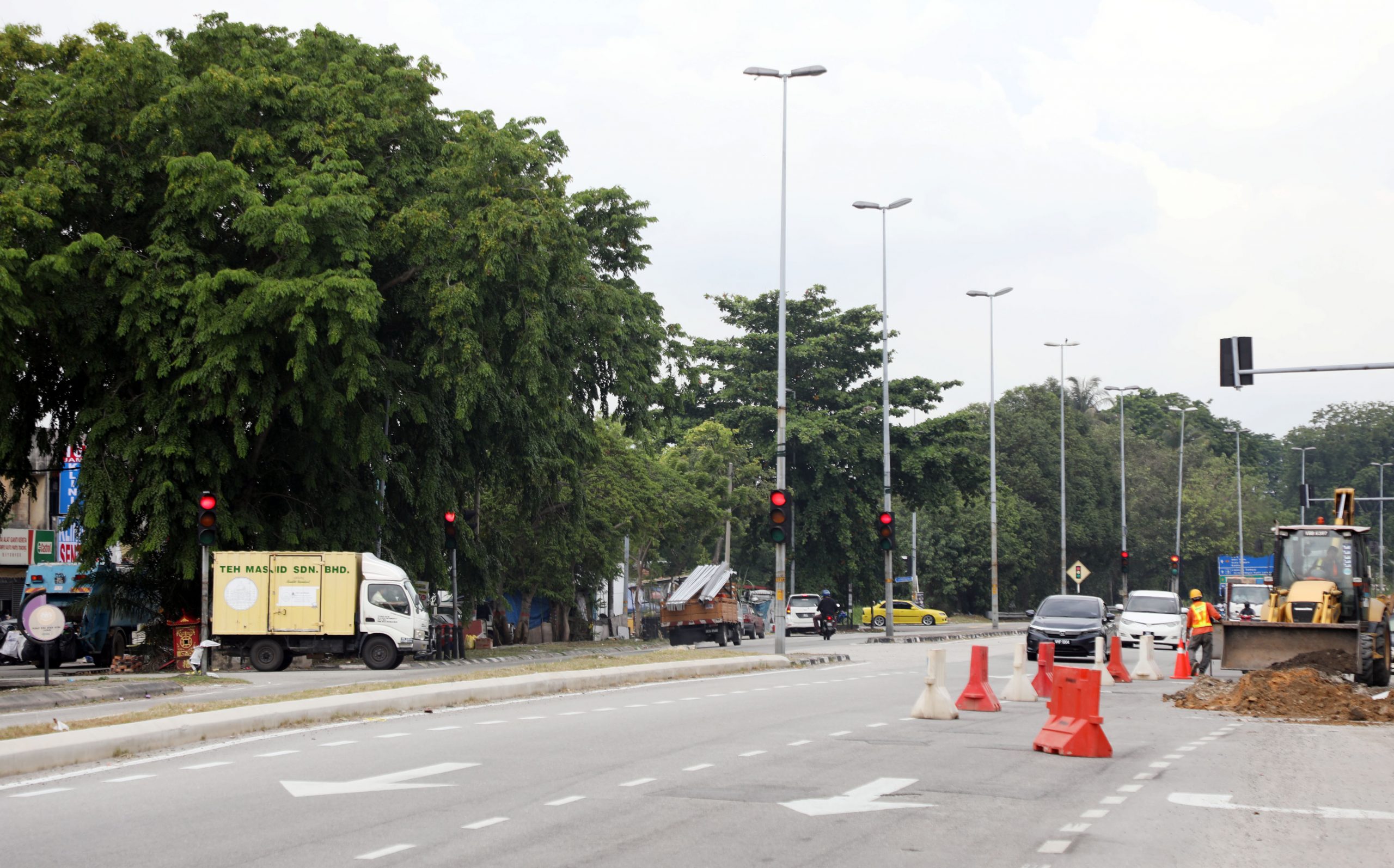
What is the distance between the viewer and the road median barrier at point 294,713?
12.9m

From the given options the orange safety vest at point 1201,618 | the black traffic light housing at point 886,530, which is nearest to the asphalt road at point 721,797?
the orange safety vest at point 1201,618

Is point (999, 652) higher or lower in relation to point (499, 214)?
lower

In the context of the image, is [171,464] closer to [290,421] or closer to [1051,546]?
[290,421]

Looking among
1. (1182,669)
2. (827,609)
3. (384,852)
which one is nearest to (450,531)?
(1182,669)

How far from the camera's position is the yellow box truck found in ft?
96.8

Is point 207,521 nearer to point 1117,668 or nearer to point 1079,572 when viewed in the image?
point 1117,668

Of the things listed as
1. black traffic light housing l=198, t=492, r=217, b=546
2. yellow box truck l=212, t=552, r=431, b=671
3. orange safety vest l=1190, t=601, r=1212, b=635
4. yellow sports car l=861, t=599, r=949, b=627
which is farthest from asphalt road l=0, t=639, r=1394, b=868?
yellow sports car l=861, t=599, r=949, b=627

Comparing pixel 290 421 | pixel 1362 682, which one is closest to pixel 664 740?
pixel 1362 682

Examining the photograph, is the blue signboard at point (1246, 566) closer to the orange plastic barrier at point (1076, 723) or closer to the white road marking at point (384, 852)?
the orange plastic barrier at point (1076, 723)

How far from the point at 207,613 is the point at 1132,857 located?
72.0 ft

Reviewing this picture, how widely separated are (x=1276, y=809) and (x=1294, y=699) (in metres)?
9.99

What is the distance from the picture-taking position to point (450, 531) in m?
33.1

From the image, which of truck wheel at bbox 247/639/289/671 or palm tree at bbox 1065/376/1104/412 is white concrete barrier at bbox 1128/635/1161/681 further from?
palm tree at bbox 1065/376/1104/412

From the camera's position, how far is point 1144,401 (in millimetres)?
132250
